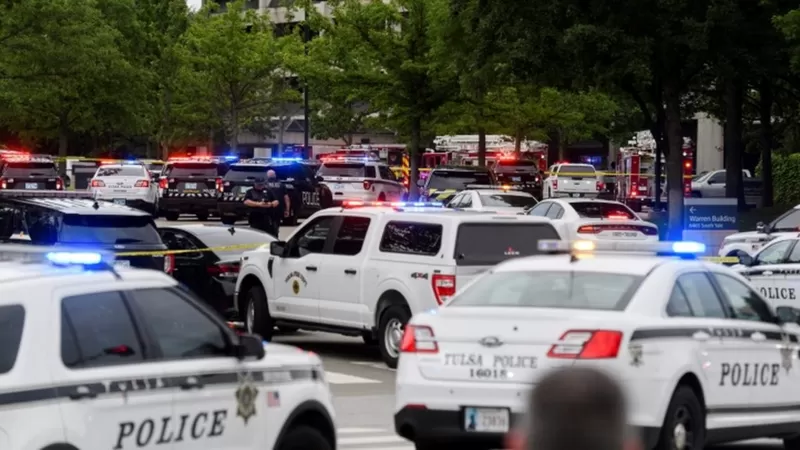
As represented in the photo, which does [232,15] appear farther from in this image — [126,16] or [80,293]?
[80,293]

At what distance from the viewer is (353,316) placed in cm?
1767

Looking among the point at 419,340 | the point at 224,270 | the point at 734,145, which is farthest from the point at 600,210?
the point at 419,340

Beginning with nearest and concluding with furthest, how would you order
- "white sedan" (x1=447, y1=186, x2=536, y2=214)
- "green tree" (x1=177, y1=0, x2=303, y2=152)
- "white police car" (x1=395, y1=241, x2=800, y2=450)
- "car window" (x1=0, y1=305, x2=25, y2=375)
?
"car window" (x1=0, y1=305, x2=25, y2=375), "white police car" (x1=395, y1=241, x2=800, y2=450), "white sedan" (x1=447, y1=186, x2=536, y2=214), "green tree" (x1=177, y1=0, x2=303, y2=152)

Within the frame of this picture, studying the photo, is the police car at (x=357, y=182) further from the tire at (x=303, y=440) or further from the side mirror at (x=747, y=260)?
the tire at (x=303, y=440)

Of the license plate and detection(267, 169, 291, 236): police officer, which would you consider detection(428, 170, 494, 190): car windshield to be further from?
the license plate

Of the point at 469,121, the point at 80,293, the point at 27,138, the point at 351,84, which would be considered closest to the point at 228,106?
the point at 27,138

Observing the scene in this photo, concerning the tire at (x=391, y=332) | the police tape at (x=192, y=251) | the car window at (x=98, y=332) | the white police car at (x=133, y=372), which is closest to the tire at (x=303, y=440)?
the white police car at (x=133, y=372)

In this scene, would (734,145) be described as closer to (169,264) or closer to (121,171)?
(121,171)

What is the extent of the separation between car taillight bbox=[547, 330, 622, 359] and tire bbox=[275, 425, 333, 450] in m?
1.77

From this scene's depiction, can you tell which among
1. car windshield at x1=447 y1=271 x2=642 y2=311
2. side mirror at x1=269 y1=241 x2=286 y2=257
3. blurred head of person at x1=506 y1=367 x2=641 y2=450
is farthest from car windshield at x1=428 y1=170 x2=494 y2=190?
blurred head of person at x1=506 y1=367 x2=641 y2=450

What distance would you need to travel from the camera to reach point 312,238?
1850 centimetres

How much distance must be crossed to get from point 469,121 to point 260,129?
106 ft

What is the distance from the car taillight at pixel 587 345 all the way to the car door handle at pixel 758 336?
5.34 ft

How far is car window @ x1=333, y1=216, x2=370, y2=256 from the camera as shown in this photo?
58.6ft
